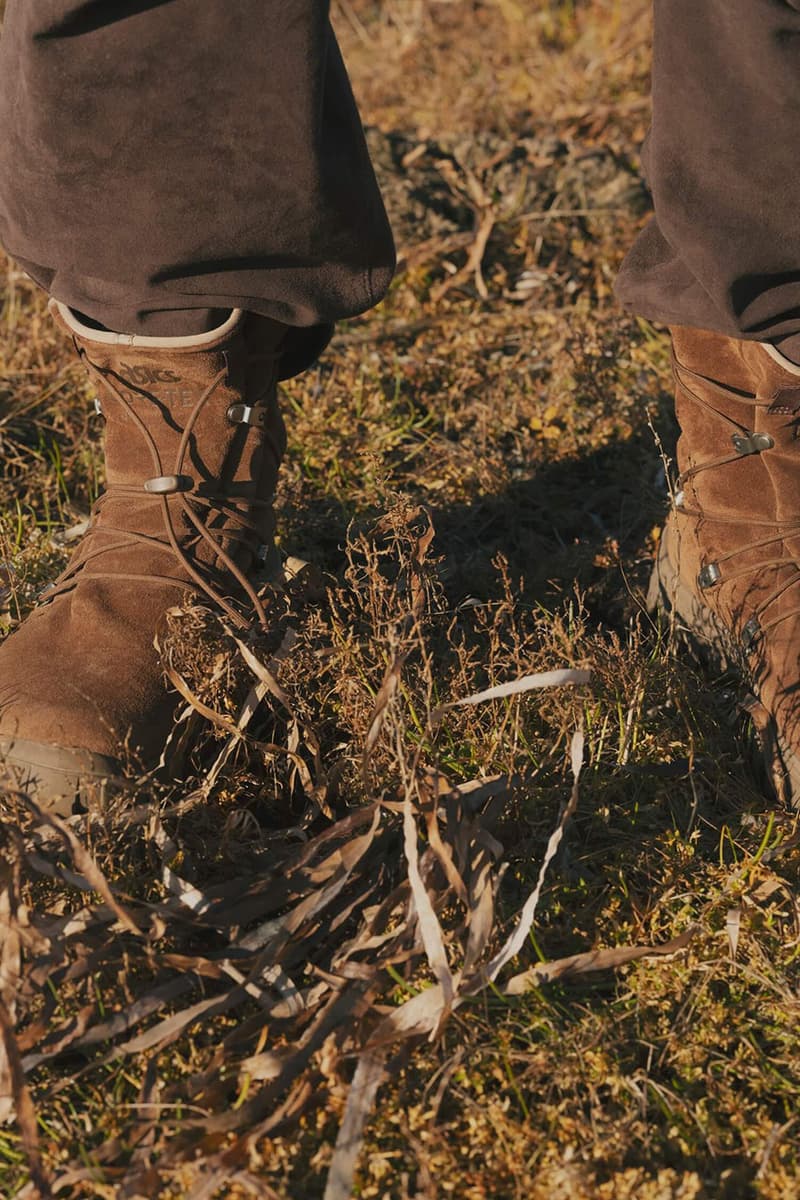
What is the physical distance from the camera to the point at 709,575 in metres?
1.92

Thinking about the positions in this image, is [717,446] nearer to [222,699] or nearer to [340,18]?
[222,699]

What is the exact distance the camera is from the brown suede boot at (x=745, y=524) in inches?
70.8

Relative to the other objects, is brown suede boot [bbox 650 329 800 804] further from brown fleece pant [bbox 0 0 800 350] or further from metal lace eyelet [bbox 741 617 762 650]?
brown fleece pant [bbox 0 0 800 350]

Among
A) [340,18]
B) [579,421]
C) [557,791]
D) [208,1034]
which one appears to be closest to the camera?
[208,1034]

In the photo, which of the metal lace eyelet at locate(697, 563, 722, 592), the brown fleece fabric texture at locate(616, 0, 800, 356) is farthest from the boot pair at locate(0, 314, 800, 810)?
the brown fleece fabric texture at locate(616, 0, 800, 356)

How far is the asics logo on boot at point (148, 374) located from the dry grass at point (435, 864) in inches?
15.2

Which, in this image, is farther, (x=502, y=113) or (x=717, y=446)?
(x=502, y=113)

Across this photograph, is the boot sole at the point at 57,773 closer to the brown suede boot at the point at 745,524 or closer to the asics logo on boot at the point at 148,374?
the asics logo on boot at the point at 148,374

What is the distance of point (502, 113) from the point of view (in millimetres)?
3861

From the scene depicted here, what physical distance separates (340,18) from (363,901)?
14.1 feet

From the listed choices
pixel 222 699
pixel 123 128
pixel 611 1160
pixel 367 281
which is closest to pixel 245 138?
pixel 123 128

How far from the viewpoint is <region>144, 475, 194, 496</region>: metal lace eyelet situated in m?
1.82

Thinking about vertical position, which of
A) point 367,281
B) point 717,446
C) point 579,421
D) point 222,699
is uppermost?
point 367,281

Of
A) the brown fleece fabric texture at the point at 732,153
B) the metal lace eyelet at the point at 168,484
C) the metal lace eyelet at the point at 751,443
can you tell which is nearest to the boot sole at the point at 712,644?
the metal lace eyelet at the point at 751,443
